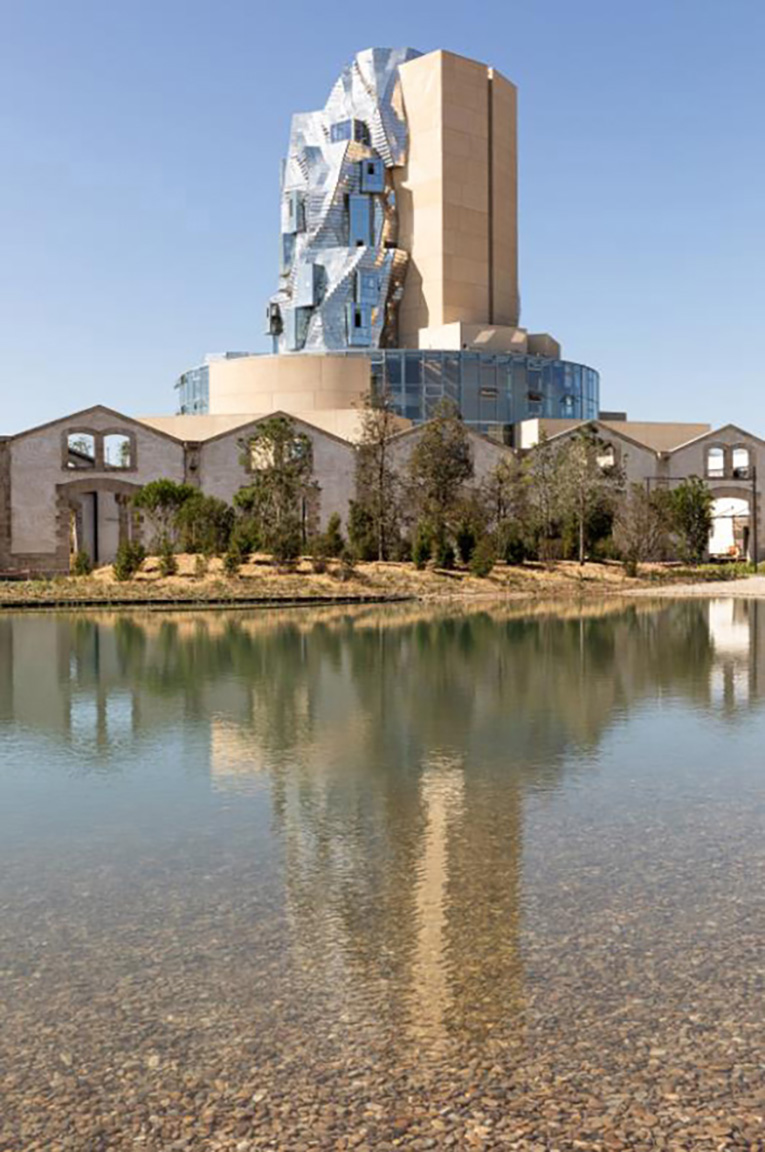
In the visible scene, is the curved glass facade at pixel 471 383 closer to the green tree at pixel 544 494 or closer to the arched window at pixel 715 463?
the arched window at pixel 715 463

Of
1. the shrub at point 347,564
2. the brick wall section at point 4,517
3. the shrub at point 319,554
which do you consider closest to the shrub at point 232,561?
Answer: the shrub at point 319,554

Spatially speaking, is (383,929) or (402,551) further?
(402,551)

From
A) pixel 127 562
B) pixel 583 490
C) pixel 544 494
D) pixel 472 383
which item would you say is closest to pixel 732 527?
pixel 472 383

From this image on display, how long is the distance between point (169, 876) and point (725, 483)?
65497 mm

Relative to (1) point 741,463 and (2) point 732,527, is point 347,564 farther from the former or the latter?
(2) point 732,527

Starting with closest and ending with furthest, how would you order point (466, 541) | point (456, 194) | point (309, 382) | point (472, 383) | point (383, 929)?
point (383, 929) < point (466, 541) < point (309, 382) < point (472, 383) < point (456, 194)

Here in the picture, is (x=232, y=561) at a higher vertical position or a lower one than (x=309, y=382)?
lower

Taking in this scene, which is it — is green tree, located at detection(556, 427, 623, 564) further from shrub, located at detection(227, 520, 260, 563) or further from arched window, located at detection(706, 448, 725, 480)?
shrub, located at detection(227, 520, 260, 563)

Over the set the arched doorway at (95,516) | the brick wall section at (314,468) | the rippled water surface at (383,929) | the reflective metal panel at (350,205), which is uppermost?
the reflective metal panel at (350,205)

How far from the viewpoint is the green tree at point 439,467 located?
55.0m

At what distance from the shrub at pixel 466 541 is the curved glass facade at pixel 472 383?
2335 centimetres

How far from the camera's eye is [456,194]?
254 ft

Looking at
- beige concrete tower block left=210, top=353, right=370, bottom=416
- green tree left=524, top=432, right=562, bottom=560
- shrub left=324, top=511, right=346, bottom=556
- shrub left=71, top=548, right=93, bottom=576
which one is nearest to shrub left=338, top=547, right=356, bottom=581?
shrub left=324, top=511, right=346, bottom=556

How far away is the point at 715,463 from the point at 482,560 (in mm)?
28336
